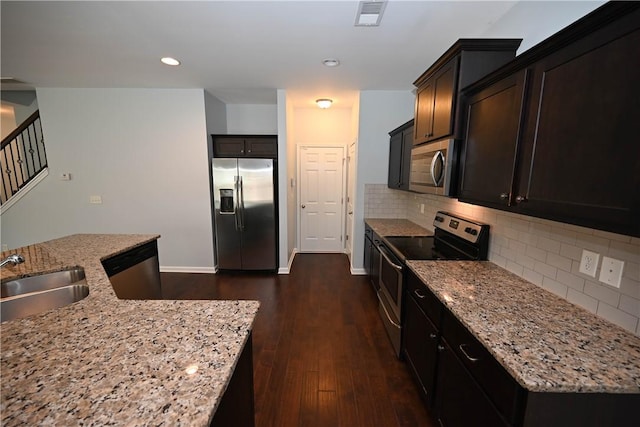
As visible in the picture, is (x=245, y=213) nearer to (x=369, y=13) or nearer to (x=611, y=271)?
(x=369, y=13)

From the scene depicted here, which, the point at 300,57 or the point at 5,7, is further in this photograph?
the point at 300,57

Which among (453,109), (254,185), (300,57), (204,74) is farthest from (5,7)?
(453,109)

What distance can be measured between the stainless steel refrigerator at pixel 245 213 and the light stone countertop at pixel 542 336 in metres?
2.79

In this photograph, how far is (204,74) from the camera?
120 inches

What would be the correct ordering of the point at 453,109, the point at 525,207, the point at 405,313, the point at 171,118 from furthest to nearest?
the point at 171,118 → the point at 405,313 → the point at 453,109 → the point at 525,207

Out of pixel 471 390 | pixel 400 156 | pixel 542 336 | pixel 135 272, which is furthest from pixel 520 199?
pixel 135 272

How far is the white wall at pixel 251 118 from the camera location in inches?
177

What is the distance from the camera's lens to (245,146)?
4074 millimetres

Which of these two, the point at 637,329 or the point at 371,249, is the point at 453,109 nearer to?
the point at 637,329

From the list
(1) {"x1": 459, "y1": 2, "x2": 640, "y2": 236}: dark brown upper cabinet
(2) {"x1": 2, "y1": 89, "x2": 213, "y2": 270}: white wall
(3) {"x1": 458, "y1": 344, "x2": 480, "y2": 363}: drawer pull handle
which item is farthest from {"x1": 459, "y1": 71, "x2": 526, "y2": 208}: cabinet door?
(2) {"x1": 2, "y1": 89, "x2": 213, "y2": 270}: white wall

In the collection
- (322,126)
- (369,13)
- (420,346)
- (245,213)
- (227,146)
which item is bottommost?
(420,346)

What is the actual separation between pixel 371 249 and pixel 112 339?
2.87 metres

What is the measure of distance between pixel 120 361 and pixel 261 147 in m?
3.65

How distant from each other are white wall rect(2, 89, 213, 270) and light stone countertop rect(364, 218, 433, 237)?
2.51m
